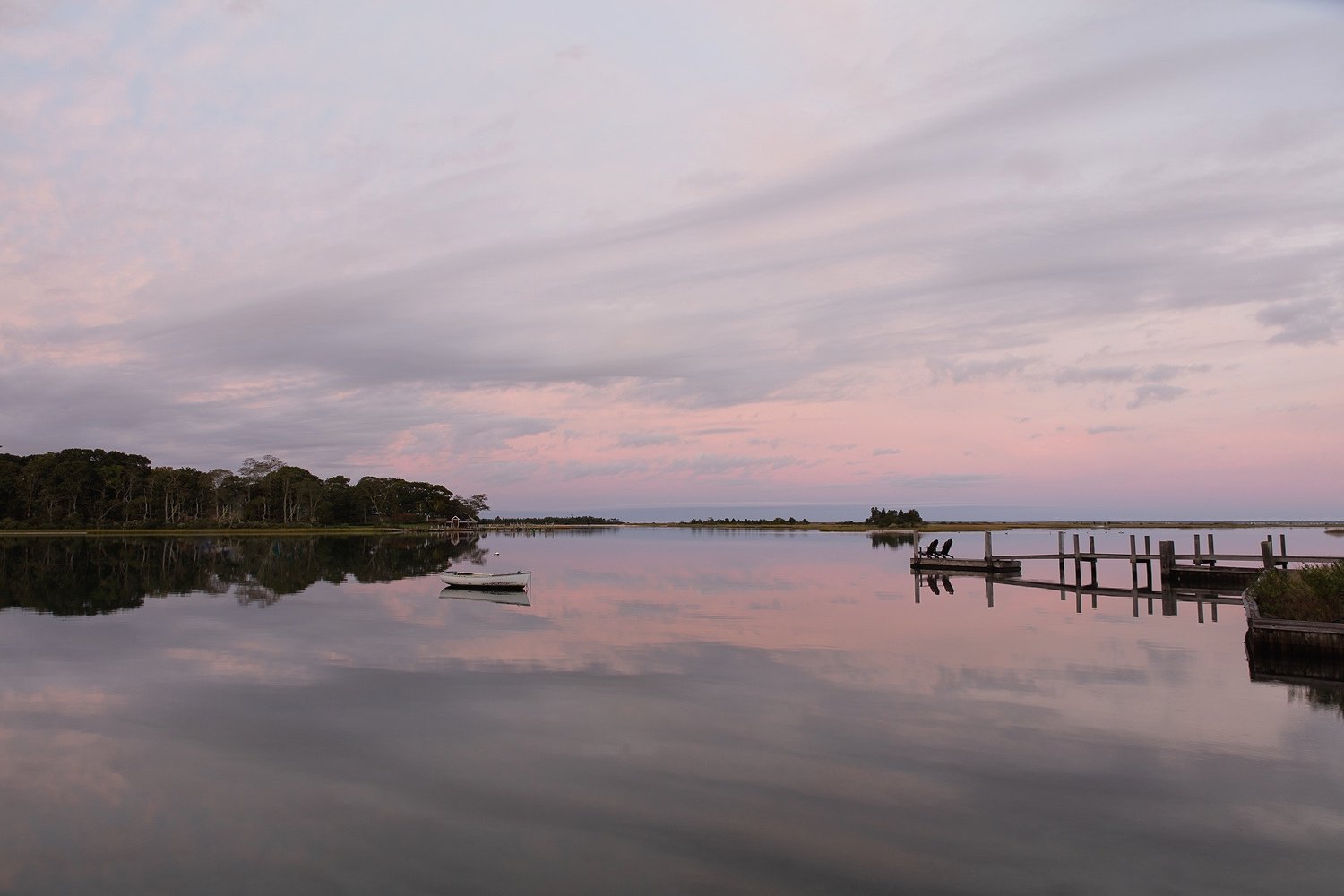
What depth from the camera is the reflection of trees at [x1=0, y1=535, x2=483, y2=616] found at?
42156 mm

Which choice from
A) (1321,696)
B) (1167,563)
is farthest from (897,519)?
(1321,696)

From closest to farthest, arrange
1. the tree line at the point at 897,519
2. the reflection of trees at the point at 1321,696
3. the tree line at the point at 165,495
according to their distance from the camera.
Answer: the reflection of trees at the point at 1321,696 → the tree line at the point at 165,495 → the tree line at the point at 897,519

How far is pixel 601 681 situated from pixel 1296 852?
47.2ft

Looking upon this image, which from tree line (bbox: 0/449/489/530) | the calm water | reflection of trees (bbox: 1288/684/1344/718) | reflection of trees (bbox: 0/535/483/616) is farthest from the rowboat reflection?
tree line (bbox: 0/449/489/530)

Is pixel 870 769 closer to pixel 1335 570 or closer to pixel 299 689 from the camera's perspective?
pixel 299 689

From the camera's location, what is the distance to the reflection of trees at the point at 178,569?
42156 millimetres

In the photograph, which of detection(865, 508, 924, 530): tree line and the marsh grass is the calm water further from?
detection(865, 508, 924, 530): tree line

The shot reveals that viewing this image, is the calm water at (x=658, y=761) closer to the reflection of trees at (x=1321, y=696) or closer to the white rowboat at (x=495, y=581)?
the reflection of trees at (x=1321, y=696)

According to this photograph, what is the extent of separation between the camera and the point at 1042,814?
477 inches

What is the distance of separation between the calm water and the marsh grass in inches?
76.2

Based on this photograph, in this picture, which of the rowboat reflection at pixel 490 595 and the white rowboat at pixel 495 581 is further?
the white rowboat at pixel 495 581

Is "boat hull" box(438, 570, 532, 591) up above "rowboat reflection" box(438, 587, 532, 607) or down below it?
above

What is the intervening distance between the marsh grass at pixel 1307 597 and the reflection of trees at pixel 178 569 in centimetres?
4040

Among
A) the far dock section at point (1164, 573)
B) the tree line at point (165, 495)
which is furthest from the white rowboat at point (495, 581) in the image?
the tree line at point (165, 495)
